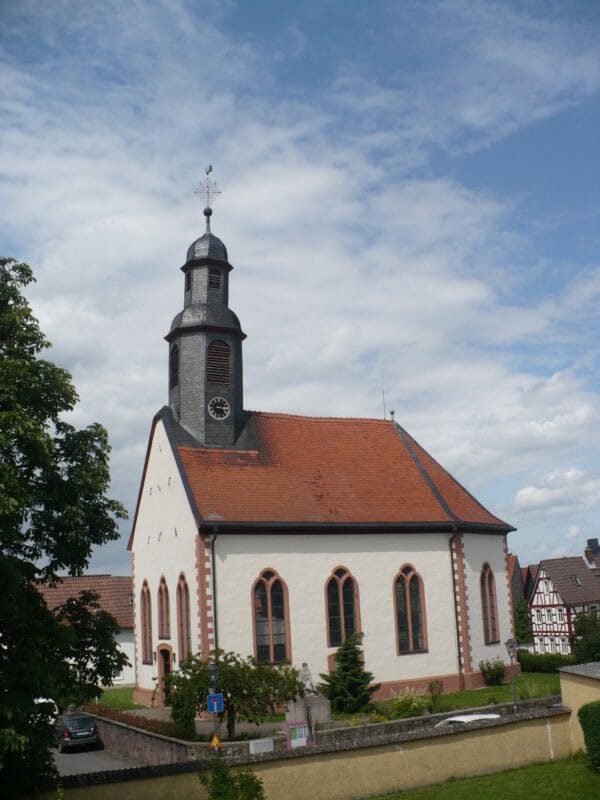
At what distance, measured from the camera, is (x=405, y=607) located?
98.8 feet

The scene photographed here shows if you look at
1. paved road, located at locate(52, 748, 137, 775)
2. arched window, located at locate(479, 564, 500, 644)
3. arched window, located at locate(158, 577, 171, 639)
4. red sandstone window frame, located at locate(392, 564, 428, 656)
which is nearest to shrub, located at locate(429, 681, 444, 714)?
red sandstone window frame, located at locate(392, 564, 428, 656)

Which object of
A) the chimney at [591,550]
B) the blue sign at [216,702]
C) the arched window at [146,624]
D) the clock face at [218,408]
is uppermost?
the clock face at [218,408]

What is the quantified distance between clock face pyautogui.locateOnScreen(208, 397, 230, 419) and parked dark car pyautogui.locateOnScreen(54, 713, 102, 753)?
11250mm

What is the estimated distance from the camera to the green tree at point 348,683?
26422 millimetres

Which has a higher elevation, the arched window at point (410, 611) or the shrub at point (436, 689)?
the arched window at point (410, 611)

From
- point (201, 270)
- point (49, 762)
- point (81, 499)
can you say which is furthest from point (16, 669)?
point (201, 270)

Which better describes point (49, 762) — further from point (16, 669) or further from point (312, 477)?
point (312, 477)

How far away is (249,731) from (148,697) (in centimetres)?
821

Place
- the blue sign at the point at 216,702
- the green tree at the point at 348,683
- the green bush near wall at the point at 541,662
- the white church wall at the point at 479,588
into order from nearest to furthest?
1. the blue sign at the point at 216,702
2. the green tree at the point at 348,683
3. the white church wall at the point at 479,588
4. the green bush near wall at the point at 541,662

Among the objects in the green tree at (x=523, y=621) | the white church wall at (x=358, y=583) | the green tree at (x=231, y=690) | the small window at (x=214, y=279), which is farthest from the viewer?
the green tree at (x=523, y=621)

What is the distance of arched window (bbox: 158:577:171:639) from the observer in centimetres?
2983

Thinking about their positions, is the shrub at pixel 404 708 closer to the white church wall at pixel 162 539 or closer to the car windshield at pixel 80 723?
the white church wall at pixel 162 539

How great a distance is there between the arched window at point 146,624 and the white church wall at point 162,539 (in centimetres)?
31

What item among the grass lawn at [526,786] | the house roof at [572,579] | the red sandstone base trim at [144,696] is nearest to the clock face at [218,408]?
the red sandstone base trim at [144,696]
